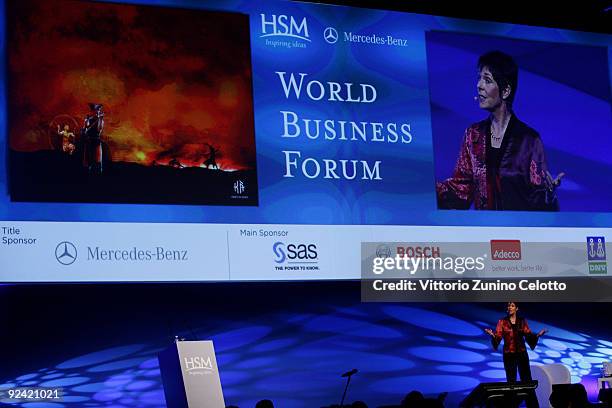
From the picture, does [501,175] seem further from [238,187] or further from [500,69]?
[238,187]

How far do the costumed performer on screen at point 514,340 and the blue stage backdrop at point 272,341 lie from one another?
0.57 metres

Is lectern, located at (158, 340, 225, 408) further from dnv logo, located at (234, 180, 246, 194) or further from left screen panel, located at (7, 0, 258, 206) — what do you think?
dnv logo, located at (234, 180, 246, 194)

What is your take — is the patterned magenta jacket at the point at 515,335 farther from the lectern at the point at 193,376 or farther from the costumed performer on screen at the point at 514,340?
the lectern at the point at 193,376

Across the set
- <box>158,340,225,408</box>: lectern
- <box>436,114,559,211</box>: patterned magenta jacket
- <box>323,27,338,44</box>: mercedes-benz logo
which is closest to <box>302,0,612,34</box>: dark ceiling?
<box>323,27,338,44</box>: mercedes-benz logo

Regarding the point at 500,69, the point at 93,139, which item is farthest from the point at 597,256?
the point at 93,139

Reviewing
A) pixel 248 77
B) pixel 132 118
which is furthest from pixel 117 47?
pixel 248 77

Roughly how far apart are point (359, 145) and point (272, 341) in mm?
2105

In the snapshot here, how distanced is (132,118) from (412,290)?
3118 millimetres

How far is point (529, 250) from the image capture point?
387 inches

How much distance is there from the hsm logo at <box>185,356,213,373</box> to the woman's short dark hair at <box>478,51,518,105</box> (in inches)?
186

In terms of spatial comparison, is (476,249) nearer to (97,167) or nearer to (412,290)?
(412,290)

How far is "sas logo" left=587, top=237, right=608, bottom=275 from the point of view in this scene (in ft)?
33.0

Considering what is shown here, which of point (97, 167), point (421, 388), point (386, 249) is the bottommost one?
point (421, 388)

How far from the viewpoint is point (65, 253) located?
8.25 meters
